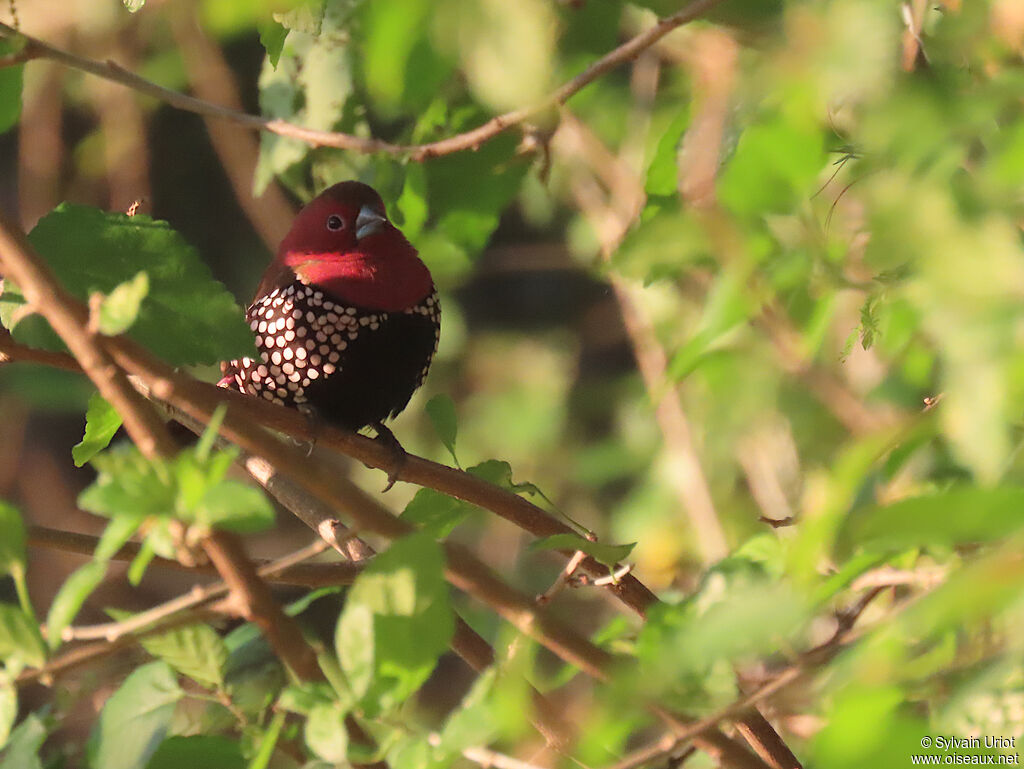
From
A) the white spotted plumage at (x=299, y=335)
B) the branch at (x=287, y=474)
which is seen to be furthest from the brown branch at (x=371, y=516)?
the white spotted plumage at (x=299, y=335)

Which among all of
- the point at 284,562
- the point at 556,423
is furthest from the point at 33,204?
the point at 284,562

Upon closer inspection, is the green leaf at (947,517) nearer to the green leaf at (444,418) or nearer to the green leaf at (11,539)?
the green leaf at (11,539)

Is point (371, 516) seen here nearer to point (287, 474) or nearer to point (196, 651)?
point (287, 474)

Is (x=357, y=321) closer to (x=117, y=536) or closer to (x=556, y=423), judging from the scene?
(x=117, y=536)

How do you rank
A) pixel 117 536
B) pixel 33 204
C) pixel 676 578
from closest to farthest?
pixel 117 536 → pixel 676 578 → pixel 33 204

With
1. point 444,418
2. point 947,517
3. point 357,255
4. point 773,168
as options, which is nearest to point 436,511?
point 444,418
